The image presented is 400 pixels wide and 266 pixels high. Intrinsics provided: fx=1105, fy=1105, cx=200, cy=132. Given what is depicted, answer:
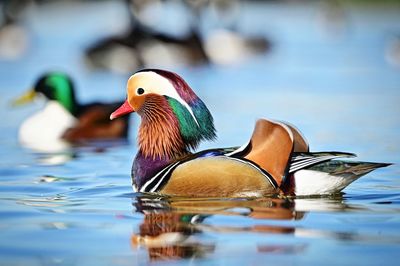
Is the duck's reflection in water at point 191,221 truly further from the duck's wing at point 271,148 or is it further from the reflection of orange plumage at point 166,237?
the duck's wing at point 271,148

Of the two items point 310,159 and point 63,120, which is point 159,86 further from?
point 63,120

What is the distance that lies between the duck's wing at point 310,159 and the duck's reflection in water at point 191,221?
0.23m

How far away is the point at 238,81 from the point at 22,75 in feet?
→ 12.1

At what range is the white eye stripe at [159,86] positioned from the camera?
23.9 ft

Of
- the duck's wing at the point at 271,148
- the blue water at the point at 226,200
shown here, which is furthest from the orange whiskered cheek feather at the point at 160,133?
the duck's wing at the point at 271,148

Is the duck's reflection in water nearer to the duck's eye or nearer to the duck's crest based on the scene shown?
the duck's crest

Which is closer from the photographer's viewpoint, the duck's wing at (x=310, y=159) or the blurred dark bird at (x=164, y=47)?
the duck's wing at (x=310, y=159)

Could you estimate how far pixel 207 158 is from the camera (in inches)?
273

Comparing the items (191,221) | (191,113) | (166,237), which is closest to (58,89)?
(191,113)

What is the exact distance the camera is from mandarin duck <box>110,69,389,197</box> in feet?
22.6

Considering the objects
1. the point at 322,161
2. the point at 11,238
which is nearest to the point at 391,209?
the point at 322,161

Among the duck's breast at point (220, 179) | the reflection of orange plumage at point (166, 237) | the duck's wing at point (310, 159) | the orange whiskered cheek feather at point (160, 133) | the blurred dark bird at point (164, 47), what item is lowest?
the reflection of orange plumage at point (166, 237)

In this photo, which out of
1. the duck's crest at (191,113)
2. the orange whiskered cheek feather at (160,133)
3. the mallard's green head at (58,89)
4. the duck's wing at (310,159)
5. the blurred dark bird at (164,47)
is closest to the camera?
the duck's wing at (310,159)

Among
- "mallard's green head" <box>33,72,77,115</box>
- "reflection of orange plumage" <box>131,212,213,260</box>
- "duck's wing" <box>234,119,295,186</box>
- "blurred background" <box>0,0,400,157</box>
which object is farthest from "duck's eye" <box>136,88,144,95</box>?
"mallard's green head" <box>33,72,77,115</box>
